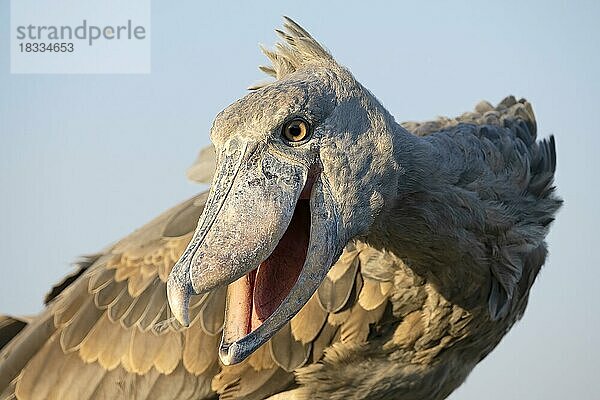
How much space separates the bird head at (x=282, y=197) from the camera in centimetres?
352

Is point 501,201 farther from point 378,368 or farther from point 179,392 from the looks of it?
point 179,392

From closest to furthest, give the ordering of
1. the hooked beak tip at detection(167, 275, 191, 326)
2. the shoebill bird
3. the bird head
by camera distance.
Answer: the hooked beak tip at detection(167, 275, 191, 326), the bird head, the shoebill bird

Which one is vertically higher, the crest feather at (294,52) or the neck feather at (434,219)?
the crest feather at (294,52)

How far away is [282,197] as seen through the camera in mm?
3678

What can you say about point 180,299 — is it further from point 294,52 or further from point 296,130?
point 294,52

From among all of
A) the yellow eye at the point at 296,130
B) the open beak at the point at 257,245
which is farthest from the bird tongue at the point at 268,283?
the yellow eye at the point at 296,130

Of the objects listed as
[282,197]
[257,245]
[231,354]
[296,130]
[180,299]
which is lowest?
[231,354]

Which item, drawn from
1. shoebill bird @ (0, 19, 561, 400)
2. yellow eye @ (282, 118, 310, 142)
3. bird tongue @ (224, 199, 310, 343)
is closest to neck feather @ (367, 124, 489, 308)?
shoebill bird @ (0, 19, 561, 400)

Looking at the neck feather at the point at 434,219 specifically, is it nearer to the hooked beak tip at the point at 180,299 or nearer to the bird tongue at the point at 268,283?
the bird tongue at the point at 268,283

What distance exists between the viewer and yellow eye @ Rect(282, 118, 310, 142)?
3.79 meters

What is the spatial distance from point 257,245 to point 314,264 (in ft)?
1.12

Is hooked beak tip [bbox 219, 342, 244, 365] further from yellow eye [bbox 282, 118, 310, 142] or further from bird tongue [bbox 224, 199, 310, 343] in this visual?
yellow eye [bbox 282, 118, 310, 142]

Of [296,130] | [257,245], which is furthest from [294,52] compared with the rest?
[257,245]

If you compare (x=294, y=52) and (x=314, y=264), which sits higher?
(x=294, y=52)
